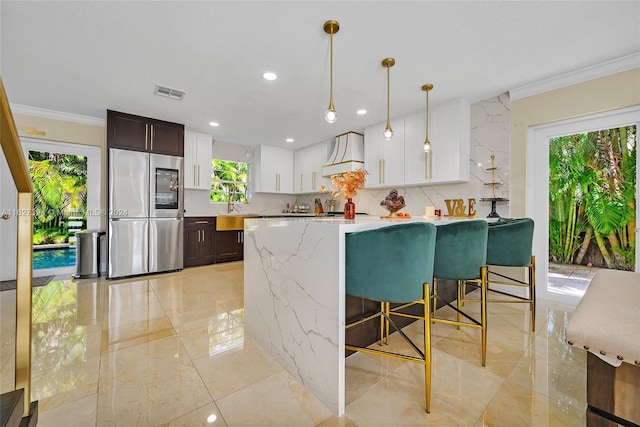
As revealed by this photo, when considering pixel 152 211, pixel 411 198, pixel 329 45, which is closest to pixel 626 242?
pixel 411 198

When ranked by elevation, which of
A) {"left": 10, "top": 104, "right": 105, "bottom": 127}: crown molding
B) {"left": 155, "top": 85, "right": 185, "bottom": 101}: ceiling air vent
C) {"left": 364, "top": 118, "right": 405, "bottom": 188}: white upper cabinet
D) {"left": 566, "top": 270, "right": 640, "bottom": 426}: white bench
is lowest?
{"left": 566, "top": 270, "right": 640, "bottom": 426}: white bench

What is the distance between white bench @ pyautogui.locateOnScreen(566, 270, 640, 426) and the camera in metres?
0.80

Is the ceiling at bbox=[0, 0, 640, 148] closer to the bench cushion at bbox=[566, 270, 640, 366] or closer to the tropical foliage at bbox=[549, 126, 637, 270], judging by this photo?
the tropical foliage at bbox=[549, 126, 637, 270]

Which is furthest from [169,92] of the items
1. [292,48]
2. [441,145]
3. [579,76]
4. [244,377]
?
[579,76]

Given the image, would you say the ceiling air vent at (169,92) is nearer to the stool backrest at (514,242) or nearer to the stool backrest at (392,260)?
the stool backrest at (392,260)

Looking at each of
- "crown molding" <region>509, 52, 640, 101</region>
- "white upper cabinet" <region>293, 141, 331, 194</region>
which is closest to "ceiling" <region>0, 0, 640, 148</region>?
"crown molding" <region>509, 52, 640, 101</region>

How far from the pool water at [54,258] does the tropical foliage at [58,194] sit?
0.16 metres

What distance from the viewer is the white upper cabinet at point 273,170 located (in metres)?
Result: 5.70

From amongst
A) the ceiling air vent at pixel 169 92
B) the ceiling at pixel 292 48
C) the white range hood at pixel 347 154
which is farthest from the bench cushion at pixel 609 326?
the ceiling air vent at pixel 169 92

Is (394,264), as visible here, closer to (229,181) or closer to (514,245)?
(514,245)

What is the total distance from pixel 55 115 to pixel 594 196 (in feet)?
22.3

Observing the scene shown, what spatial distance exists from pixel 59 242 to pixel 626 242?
737 cm

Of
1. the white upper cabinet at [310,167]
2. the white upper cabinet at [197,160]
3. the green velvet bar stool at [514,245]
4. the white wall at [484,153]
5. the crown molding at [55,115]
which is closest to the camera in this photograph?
the green velvet bar stool at [514,245]

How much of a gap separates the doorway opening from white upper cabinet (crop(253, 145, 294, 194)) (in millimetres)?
4355
